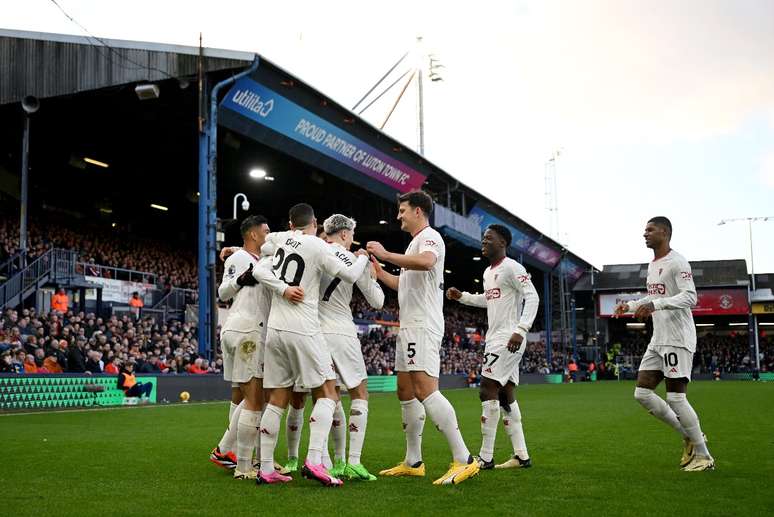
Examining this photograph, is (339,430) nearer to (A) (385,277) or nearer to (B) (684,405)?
(A) (385,277)

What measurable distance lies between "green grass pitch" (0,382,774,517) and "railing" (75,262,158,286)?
55.6 feet

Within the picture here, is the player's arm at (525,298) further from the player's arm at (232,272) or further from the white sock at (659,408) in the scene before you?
the player's arm at (232,272)

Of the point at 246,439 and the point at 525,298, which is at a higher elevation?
the point at 525,298

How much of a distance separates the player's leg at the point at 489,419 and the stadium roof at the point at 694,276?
188 feet

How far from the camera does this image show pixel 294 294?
6.53 meters

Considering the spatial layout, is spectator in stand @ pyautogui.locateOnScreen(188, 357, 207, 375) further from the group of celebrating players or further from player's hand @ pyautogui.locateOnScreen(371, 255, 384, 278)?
player's hand @ pyautogui.locateOnScreen(371, 255, 384, 278)

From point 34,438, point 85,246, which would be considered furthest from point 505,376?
point 85,246

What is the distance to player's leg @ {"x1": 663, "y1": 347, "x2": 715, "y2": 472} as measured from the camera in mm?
7645

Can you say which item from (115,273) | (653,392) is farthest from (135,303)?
(653,392)

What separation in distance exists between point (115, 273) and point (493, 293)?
25.1 metres

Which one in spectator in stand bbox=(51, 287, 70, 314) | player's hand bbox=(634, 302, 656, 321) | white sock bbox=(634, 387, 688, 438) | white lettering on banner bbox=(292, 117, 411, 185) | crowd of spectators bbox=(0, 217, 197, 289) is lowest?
white sock bbox=(634, 387, 688, 438)

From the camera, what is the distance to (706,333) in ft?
245

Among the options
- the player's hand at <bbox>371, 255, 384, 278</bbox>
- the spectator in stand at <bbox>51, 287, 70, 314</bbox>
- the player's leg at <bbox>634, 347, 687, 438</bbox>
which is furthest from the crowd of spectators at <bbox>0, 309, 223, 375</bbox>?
the player's leg at <bbox>634, 347, 687, 438</bbox>

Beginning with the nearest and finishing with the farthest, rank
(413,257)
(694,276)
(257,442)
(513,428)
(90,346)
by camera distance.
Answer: (413,257) < (257,442) < (513,428) < (90,346) < (694,276)
